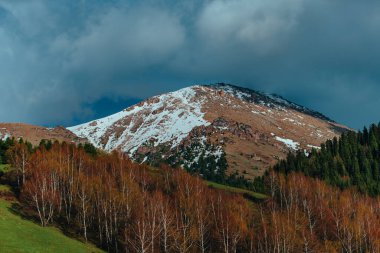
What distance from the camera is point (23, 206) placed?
106 metres

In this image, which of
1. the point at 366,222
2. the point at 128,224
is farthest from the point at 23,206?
the point at 366,222

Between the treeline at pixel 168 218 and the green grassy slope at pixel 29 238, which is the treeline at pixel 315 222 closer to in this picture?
the treeline at pixel 168 218

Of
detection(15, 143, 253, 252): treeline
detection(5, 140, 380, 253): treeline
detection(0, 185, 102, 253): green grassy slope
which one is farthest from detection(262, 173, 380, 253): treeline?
detection(0, 185, 102, 253): green grassy slope

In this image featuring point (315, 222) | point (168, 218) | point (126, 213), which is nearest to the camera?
point (168, 218)

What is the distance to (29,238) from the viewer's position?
271 feet

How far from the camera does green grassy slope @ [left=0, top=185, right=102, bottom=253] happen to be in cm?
7575

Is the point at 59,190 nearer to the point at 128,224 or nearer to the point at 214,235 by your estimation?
the point at 128,224

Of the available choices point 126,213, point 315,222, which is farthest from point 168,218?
point 315,222

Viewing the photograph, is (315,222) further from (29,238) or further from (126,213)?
(29,238)

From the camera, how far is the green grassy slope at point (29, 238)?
249 feet

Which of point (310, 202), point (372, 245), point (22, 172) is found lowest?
point (372, 245)

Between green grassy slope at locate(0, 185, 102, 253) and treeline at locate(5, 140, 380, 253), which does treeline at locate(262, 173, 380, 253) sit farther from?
green grassy slope at locate(0, 185, 102, 253)

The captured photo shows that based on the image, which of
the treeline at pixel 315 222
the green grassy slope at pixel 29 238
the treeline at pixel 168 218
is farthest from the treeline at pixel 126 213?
the treeline at pixel 315 222

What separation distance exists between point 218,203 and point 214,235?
16.4 metres
